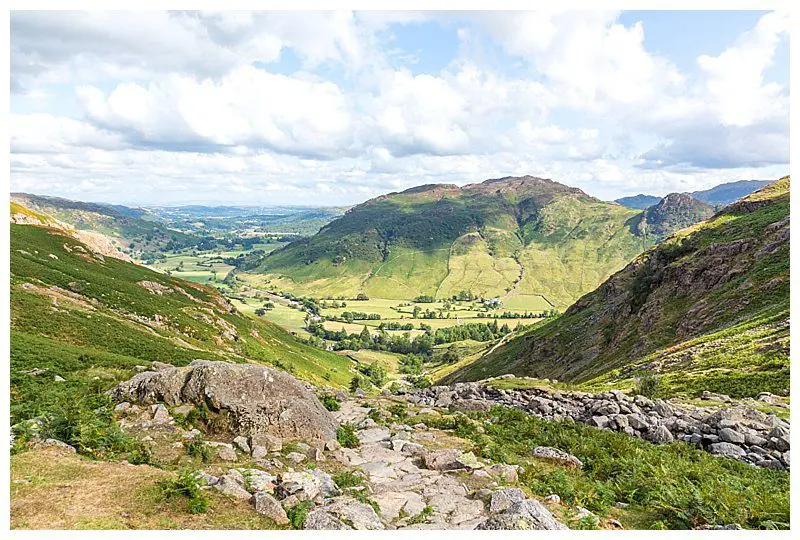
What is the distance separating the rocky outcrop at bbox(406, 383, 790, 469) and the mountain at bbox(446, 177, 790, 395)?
855 cm

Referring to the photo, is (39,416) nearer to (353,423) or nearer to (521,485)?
(353,423)

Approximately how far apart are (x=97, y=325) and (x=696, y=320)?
73.6 m

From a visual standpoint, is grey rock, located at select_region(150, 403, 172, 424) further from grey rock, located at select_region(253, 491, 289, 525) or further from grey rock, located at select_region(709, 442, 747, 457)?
grey rock, located at select_region(709, 442, 747, 457)

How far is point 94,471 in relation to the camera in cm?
1465

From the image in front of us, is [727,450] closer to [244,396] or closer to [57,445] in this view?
[244,396]

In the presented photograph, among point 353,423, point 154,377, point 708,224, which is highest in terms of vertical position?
point 708,224

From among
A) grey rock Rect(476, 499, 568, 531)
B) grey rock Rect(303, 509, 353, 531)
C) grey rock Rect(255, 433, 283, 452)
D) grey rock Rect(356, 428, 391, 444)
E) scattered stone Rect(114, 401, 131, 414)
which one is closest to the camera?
grey rock Rect(476, 499, 568, 531)

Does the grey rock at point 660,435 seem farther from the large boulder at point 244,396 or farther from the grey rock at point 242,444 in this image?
the grey rock at point 242,444

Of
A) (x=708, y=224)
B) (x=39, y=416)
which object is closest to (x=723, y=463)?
(x=39, y=416)

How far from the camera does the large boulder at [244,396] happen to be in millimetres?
20391

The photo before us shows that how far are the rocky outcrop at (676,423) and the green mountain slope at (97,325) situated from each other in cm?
2582

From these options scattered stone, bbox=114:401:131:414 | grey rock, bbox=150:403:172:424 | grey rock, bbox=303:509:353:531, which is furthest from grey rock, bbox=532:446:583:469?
scattered stone, bbox=114:401:131:414

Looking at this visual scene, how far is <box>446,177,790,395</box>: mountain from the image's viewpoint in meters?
37.6

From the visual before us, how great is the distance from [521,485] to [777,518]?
7.59 m
